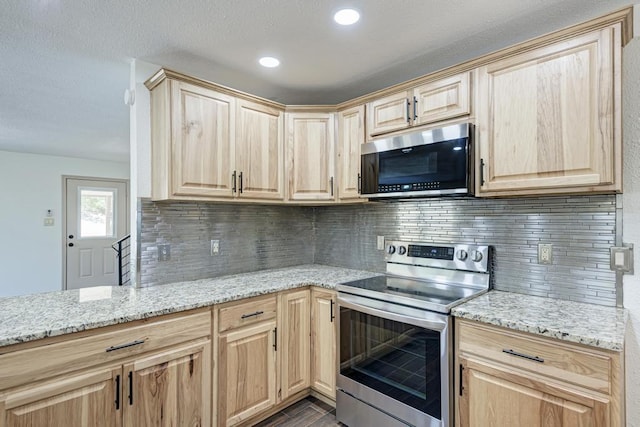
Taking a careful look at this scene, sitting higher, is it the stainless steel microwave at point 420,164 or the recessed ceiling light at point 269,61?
the recessed ceiling light at point 269,61

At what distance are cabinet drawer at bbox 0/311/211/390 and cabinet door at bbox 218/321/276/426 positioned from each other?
0.71 ft

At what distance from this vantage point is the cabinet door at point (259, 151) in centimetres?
230

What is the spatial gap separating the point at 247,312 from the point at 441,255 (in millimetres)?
1331

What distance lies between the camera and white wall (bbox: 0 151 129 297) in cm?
487

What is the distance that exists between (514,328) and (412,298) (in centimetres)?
49

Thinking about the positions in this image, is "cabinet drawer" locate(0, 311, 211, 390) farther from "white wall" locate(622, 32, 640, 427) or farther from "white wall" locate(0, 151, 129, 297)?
"white wall" locate(0, 151, 129, 297)

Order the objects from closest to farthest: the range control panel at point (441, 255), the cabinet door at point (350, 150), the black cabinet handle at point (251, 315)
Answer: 1. the black cabinet handle at point (251, 315)
2. the range control panel at point (441, 255)
3. the cabinet door at point (350, 150)

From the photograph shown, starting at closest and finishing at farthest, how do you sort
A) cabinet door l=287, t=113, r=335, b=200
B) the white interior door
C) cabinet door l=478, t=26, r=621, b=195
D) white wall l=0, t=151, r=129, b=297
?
cabinet door l=478, t=26, r=621, b=195 < cabinet door l=287, t=113, r=335, b=200 < white wall l=0, t=151, r=129, b=297 < the white interior door

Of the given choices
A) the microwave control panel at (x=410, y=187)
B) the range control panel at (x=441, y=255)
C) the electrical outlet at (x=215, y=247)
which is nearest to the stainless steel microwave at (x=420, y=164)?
the microwave control panel at (x=410, y=187)

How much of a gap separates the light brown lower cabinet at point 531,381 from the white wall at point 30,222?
6118 mm

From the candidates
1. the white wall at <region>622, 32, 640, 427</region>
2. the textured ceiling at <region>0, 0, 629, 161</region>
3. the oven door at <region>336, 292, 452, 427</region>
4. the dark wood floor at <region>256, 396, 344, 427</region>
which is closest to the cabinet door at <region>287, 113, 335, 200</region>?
the textured ceiling at <region>0, 0, 629, 161</region>

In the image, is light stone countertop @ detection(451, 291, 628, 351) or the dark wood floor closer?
light stone countertop @ detection(451, 291, 628, 351)

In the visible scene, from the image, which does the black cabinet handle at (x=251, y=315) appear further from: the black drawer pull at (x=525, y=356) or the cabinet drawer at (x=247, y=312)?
the black drawer pull at (x=525, y=356)

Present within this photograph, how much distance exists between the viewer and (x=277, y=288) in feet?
6.97
